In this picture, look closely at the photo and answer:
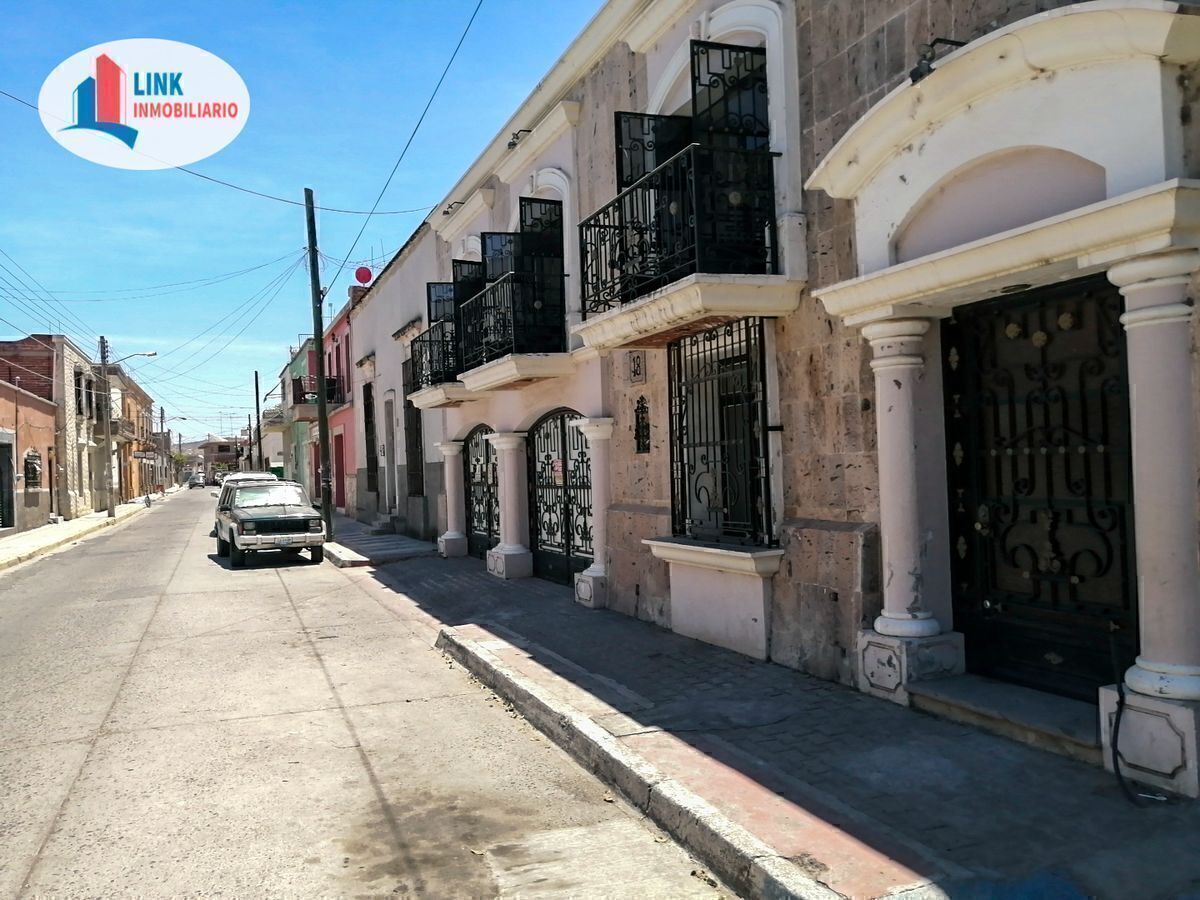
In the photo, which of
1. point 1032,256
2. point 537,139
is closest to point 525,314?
point 537,139

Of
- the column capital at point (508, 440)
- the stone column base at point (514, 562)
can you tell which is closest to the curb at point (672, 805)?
the stone column base at point (514, 562)

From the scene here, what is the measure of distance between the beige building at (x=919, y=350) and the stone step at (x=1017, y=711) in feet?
0.09

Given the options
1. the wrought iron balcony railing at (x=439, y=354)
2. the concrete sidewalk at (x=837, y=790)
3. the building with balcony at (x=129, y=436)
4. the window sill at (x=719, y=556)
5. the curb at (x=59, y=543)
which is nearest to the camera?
the concrete sidewalk at (x=837, y=790)

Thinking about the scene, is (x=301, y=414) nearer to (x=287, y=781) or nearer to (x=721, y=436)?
(x=721, y=436)

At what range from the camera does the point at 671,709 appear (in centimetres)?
585

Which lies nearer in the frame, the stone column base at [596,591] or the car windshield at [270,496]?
the stone column base at [596,591]

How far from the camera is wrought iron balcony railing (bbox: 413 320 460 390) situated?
1449 centimetres

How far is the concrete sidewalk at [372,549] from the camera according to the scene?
16375 mm

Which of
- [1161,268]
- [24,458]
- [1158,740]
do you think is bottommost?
[1158,740]

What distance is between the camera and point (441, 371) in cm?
1463

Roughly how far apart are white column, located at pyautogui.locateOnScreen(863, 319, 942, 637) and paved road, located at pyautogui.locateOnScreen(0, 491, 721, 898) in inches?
90.3

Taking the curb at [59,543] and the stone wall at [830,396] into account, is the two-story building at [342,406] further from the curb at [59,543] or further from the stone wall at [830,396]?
the stone wall at [830,396]

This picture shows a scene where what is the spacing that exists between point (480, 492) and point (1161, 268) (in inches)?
484

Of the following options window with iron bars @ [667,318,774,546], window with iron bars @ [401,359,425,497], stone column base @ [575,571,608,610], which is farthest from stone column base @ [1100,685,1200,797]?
window with iron bars @ [401,359,425,497]
